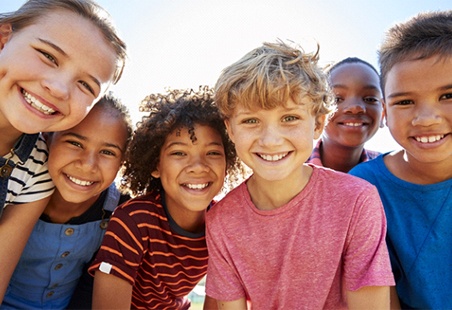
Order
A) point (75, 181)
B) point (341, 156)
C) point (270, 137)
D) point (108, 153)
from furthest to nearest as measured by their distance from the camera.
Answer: point (341, 156) → point (108, 153) → point (75, 181) → point (270, 137)

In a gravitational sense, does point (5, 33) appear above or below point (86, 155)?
above

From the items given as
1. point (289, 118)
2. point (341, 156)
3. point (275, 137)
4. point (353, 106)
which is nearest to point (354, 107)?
point (353, 106)

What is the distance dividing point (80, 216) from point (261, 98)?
1552 mm

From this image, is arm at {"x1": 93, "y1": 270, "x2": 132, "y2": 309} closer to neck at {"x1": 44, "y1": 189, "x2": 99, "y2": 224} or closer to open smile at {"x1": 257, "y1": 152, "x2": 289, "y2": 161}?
neck at {"x1": 44, "y1": 189, "x2": 99, "y2": 224}

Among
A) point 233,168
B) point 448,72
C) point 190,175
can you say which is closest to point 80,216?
point 190,175

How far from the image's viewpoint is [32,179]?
2.54 m

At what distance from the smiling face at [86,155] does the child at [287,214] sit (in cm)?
83

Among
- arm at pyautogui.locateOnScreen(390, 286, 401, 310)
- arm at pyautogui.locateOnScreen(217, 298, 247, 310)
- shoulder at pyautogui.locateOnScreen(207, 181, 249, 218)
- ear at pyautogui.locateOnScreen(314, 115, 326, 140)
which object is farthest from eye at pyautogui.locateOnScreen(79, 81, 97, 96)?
arm at pyautogui.locateOnScreen(390, 286, 401, 310)

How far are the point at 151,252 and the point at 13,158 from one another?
3.29ft

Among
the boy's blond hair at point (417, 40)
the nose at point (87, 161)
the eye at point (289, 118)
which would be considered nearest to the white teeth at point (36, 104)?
the nose at point (87, 161)

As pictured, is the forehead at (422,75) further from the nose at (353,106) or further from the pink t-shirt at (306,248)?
the nose at (353,106)

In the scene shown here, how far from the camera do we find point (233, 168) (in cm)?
311

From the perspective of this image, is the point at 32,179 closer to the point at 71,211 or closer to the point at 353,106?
the point at 71,211

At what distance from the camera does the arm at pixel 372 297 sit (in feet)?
6.47
